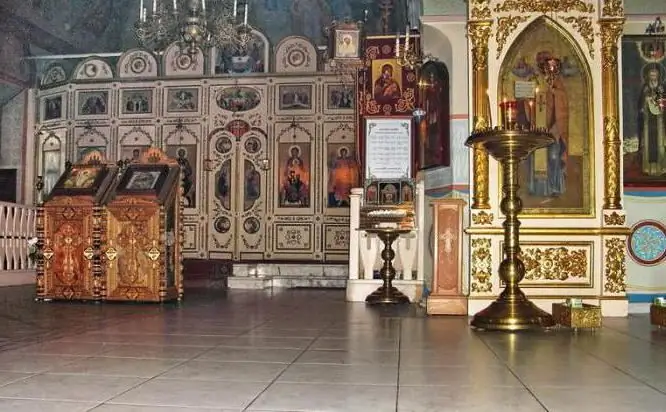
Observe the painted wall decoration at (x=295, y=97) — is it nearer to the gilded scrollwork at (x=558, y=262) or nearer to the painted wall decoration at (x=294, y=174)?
the painted wall decoration at (x=294, y=174)

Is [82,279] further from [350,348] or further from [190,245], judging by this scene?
[190,245]

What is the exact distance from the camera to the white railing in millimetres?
11367

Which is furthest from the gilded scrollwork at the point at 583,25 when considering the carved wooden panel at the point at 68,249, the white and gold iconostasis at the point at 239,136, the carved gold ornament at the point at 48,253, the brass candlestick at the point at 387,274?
the white and gold iconostasis at the point at 239,136

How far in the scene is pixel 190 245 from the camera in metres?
14.9

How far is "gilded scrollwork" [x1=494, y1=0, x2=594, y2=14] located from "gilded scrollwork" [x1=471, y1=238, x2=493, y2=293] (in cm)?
230

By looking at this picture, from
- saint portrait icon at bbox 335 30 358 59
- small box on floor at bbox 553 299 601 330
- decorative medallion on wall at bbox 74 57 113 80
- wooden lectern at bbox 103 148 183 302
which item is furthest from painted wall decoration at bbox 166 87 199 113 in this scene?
small box on floor at bbox 553 299 601 330

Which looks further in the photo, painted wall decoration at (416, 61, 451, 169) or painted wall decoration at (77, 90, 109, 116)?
painted wall decoration at (77, 90, 109, 116)

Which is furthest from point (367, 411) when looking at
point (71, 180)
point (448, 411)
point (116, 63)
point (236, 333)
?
point (116, 63)

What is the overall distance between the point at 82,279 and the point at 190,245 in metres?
7.14

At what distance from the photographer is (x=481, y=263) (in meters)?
6.37

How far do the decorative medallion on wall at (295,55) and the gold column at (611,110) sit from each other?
30.0ft

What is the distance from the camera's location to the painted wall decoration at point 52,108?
15648 mm

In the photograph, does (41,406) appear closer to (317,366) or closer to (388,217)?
(317,366)

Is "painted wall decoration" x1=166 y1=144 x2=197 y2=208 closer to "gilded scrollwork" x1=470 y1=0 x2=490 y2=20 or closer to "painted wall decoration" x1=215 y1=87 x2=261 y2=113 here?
"painted wall decoration" x1=215 y1=87 x2=261 y2=113
